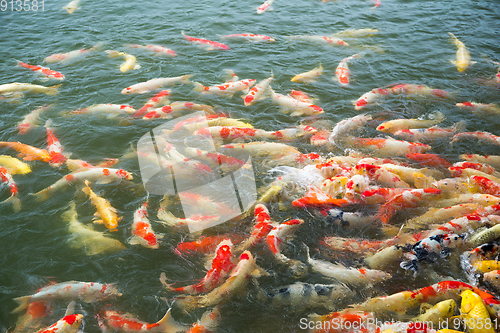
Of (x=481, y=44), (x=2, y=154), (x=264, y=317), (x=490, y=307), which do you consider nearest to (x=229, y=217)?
(x=264, y=317)

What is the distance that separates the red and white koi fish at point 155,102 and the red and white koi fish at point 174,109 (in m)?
0.19

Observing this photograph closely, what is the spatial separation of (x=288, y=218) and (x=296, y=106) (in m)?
3.06

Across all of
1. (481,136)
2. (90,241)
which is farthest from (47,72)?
(481,136)

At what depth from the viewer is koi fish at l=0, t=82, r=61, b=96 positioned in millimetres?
7770

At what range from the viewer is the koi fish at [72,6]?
12086 mm

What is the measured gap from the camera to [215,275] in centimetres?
399

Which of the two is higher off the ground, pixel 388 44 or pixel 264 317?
pixel 388 44

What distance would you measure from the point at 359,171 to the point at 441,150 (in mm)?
1956

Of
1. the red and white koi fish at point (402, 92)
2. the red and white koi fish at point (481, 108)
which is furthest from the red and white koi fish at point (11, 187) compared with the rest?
the red and white koi fish at point (481, 108)

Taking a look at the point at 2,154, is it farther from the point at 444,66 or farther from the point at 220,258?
the point at 444,66

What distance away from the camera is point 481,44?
9828 millimetres

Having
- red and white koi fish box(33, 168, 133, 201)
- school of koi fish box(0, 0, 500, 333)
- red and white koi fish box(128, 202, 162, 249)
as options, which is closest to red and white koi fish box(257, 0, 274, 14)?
school of koi fish box(0, 0, 500, 333)

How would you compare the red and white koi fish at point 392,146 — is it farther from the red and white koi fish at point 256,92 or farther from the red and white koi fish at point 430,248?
the red and white koi fish at point 256,92

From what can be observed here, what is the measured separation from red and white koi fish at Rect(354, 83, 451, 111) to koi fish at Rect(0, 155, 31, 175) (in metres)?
6.38
